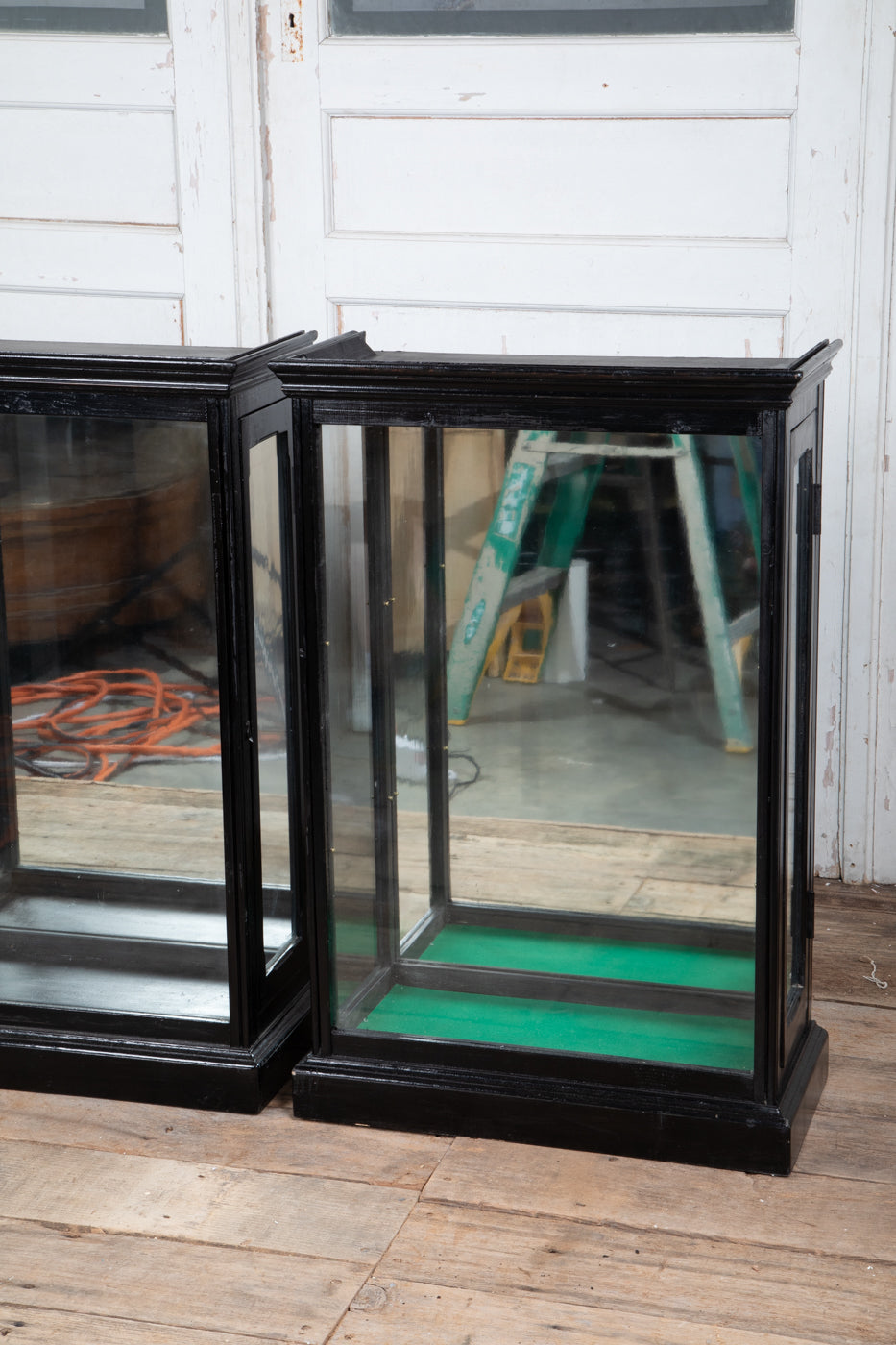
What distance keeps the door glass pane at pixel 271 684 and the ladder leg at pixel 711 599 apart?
0.54 m

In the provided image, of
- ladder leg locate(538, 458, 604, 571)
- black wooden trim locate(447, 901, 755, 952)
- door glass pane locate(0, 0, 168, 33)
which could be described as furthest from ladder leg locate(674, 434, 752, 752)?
door glass pane locate(0, 0, 168, 33)

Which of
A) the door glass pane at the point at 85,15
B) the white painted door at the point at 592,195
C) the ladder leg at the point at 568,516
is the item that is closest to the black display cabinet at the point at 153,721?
the ladder leg at the point at 568,516

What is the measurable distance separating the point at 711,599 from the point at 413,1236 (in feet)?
2.60

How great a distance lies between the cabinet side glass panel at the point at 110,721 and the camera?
189 cm

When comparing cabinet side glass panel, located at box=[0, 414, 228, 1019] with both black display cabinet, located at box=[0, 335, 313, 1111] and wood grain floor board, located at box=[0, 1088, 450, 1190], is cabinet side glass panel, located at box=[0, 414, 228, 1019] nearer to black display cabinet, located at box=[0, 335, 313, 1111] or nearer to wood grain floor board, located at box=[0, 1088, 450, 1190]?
black display cabinet, located at box=[0, 335, 313, 1111]

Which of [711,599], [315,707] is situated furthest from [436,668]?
[711,599]

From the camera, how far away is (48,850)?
7.26 ft

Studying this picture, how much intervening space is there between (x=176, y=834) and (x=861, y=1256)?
3.38 ft

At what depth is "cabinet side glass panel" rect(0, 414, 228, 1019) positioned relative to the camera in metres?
1.89

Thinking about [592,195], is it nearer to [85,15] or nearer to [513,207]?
[513,207]

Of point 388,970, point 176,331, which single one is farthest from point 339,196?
point 388,970

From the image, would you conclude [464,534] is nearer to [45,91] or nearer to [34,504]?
[34,504]

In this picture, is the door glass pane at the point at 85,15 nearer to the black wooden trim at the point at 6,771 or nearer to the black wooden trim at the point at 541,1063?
the black wooden trim at the point at 6,771

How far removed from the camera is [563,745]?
1917 millimetres
